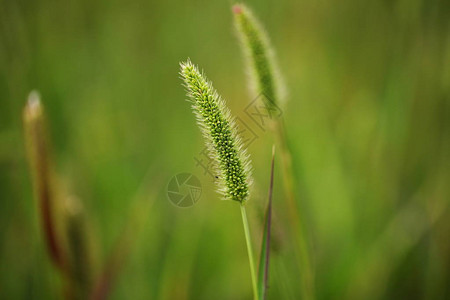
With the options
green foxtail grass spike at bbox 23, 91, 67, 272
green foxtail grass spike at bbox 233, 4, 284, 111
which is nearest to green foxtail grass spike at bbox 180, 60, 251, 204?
green foxtail grass spike at bbox 233, 4, 284, 111

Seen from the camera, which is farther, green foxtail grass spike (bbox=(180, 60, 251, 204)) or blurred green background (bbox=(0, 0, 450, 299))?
blurred green background (bbox=(0, 0, 450, 299))

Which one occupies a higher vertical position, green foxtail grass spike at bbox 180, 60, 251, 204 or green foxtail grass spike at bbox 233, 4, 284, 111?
green foxtail grass spike at bbox 233, 4, 284, 111

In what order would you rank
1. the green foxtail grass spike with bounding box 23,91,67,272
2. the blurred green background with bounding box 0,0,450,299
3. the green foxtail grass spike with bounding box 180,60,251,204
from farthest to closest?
the blurred green background with bounding box 0,0,450,299 → the green foxtail grass spike with bounding box 23,91,67,272 → the green foxtail grass spike with bounding box 180,60,251,204

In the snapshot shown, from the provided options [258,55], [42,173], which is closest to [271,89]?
[258,55]

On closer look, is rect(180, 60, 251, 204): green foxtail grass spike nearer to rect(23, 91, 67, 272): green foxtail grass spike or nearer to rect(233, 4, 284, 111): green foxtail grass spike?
rect(233, 4, 284, 111): green foxtail grass spike

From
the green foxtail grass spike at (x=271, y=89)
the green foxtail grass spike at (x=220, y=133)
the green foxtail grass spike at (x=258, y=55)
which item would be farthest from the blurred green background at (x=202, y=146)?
the green foxtail grass spike at (x=220, y=133)

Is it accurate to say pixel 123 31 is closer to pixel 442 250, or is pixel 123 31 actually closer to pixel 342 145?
pixel 342 145

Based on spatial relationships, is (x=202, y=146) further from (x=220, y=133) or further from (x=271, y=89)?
(x=220, y=133)

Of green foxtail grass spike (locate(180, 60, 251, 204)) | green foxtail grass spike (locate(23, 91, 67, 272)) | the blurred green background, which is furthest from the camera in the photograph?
the blurred green background

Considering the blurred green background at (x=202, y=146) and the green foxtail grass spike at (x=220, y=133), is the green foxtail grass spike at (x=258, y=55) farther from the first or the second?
the green foxtail grass spike at (x=220, y=133)
